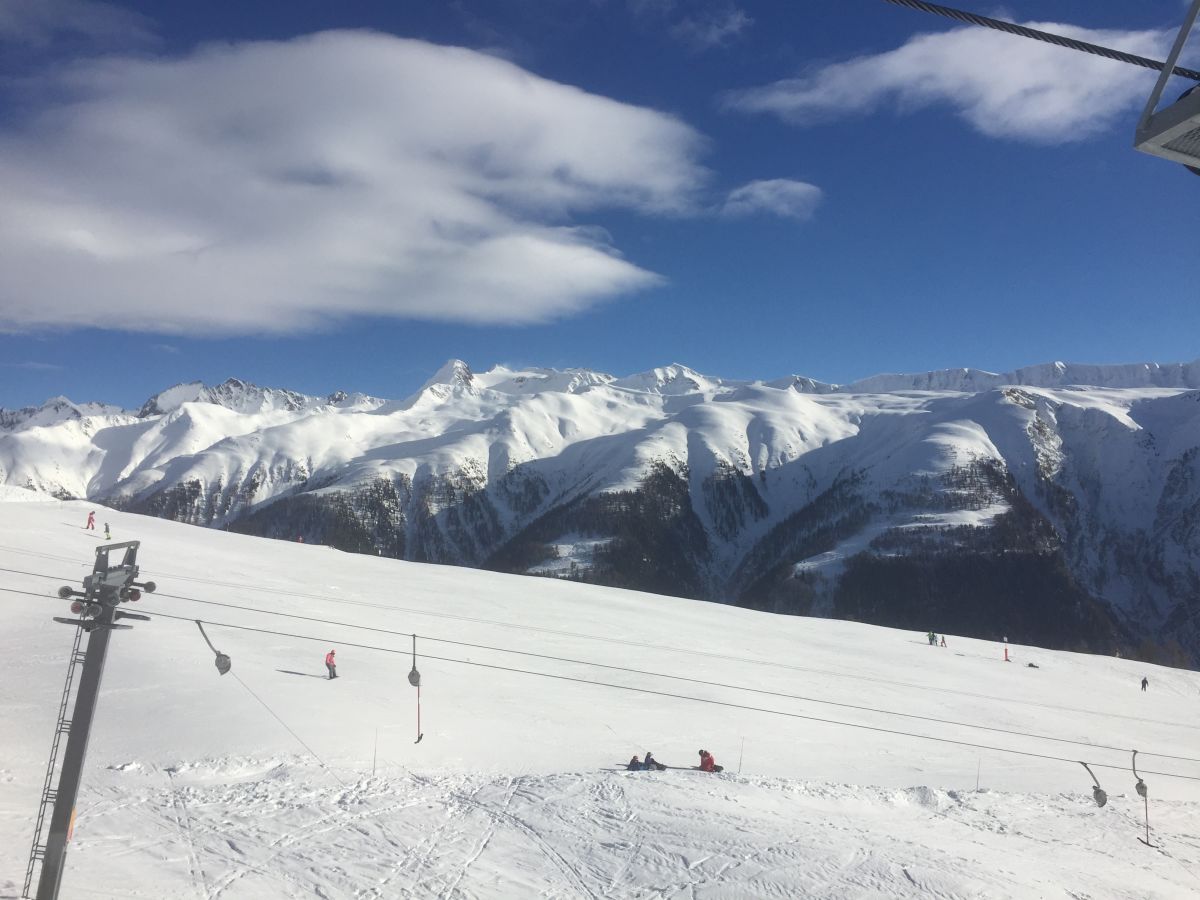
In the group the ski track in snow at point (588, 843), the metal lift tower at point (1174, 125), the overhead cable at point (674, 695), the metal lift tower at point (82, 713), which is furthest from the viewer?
the overhead cable at point (674, 695)

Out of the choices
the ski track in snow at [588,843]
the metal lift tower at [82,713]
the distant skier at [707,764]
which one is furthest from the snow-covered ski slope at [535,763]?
the metal lift tower at [82,713]

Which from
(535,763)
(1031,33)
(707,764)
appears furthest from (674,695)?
(1031,33)

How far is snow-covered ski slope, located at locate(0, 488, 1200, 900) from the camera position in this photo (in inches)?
628

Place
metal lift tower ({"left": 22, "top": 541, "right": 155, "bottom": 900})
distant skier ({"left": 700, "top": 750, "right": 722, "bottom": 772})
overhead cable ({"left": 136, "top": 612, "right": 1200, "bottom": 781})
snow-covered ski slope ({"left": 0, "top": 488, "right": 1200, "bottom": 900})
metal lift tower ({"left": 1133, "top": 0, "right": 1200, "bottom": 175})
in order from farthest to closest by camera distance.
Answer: overhead cable ({"left": 136, "top": 612, "right": 1200, "bottom": 781}), distant skier ({"left": 700, "top": 750, "right": 722, "bottom": 772}), snow-covered ski slope ({"left": 0, "top": 488, "right": 1200, "bottom": 900}), metal lift tower ({"left": 22, "top": 541, "right": 155, "bottom": 900}), metal lift tower ({"left": 1133, "top": 0, "right": 1200, "bottom": 175})

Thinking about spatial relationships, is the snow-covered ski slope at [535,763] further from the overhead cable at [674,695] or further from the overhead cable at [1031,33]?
the overhead cable at [1031,33]

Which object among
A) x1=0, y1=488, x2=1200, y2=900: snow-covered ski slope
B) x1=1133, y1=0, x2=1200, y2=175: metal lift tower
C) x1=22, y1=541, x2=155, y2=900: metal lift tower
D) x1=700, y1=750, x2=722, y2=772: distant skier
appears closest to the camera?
x1=1133, y1=0, x2=1200, y2=175: metal lift tower

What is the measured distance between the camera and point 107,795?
17234 millimetres

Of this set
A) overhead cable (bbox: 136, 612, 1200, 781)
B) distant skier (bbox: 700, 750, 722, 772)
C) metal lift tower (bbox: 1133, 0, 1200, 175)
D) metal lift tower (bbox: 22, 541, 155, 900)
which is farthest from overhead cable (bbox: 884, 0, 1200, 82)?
overhead cable (bbox: 136, 612, 1200, 781)

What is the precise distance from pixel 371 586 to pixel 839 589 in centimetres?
13534

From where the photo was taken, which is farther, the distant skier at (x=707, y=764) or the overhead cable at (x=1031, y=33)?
the distant skier at (x=707, y=764)

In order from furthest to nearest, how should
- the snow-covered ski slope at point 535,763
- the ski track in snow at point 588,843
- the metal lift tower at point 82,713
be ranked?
the snow-covered ski slope at point 535,763, the ski track in snow at point 588,843, the metal lift tower at point 82,713

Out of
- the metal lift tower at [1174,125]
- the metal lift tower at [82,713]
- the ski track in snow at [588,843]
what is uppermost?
the metal lift tower at [1174,125]

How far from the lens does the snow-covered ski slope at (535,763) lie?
1595 cm

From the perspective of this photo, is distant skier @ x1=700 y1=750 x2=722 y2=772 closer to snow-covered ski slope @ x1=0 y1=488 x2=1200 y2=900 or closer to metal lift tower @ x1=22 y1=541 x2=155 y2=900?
snow-covered ski slope @ x1=0 y1=488 x2=1200 y2=900
